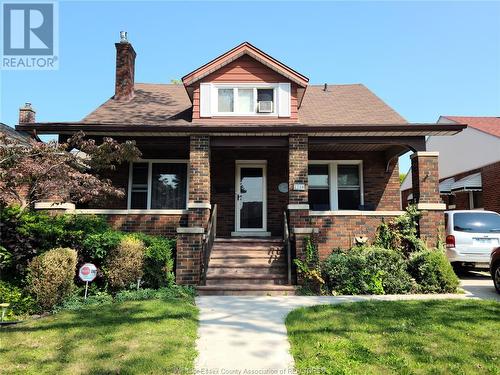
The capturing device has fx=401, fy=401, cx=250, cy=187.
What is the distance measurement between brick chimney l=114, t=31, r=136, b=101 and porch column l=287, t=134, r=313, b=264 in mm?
6860

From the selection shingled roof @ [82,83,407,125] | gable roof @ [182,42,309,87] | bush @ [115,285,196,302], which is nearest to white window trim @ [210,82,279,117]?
gable roof @ [182,42,309,87]

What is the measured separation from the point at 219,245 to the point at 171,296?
3.07 m

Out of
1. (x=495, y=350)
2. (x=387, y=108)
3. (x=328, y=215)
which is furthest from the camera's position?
(x=387, y=108)

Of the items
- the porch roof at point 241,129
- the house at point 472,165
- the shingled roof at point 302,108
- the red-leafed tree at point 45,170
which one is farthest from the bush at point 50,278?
the house at point 472,165

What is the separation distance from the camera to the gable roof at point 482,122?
61.1 ft

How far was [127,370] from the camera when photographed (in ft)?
13.0

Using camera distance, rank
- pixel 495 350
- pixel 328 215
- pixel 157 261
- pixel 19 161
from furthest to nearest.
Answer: pixel 328 215 < pixel 157 261 < pixel 19 161 < pixel 495 350

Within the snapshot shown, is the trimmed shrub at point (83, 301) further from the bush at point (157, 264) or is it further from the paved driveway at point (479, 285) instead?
the paved driveway at point (479, 285)

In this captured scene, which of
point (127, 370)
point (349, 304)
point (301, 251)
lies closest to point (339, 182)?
point (301, 251)

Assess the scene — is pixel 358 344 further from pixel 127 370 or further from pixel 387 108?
pixel 387 108

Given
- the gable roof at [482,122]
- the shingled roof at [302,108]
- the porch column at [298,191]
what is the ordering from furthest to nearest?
the gable roof at [482,122] < the shingled roof at [302,108] < the porch column at [298,191]

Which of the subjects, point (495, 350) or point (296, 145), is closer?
point (495, 350)

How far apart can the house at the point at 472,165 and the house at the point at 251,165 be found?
4907mm

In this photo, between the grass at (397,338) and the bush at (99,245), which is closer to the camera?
the grass at (397,338)
